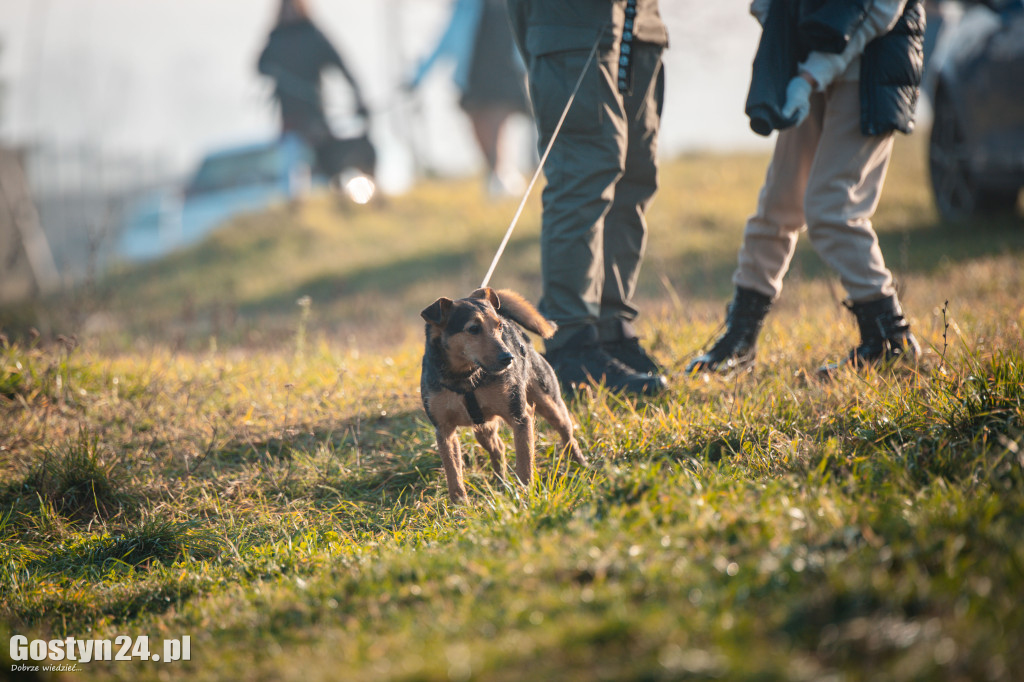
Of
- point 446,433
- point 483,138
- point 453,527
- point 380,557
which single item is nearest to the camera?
point 380,557

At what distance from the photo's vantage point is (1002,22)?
6242 mm

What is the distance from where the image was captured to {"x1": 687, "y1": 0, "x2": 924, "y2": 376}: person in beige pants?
359 centimetres

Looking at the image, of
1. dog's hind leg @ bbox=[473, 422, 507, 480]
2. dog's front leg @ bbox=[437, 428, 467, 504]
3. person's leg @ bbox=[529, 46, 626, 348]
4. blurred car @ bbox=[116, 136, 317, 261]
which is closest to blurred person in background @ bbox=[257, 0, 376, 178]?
blurred car @ bbox=[116, 136, 317, 261]

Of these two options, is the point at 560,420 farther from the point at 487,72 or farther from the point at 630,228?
the point at 487,72

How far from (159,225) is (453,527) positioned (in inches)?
481

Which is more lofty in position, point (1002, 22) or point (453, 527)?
point (1002, 22)

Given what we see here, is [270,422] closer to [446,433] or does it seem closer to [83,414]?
[83,414]

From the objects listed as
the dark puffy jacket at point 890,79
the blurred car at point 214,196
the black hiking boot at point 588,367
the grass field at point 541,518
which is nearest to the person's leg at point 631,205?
the black hiking boot at point 588,367

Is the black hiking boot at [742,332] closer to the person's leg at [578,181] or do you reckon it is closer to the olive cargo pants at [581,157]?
the person's leg at [578,181]

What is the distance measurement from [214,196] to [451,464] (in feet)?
38.8

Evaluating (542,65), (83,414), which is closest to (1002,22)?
(542,65)

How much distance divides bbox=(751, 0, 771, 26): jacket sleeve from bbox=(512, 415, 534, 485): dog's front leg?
2.40m

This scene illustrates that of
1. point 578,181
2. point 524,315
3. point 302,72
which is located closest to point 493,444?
point 524,315

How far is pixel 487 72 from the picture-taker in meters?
11.8
